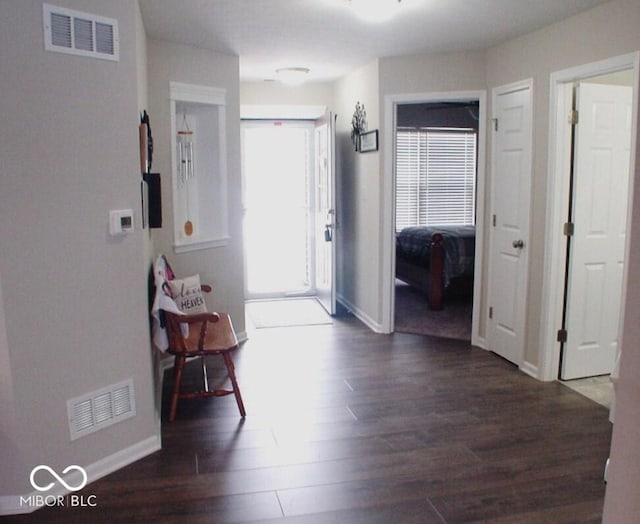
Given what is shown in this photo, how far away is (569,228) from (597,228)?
21cm

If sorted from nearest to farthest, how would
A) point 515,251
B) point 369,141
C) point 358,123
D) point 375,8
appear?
point 375,8, point 515,251, point 369,141, point 358,123

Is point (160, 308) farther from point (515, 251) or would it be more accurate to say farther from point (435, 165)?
point (435, 165)

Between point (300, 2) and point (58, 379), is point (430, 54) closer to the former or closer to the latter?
point (300, 2)

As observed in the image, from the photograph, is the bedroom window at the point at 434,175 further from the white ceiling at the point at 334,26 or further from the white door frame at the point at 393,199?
the white ceiling at the point at 334,26

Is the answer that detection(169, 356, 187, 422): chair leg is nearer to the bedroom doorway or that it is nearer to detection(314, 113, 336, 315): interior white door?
detection(314, 113, 336, 315): interior white door

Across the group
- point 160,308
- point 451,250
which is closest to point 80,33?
point 160,308

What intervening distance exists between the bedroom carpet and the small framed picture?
1662 mm

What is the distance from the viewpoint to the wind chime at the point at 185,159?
454cm

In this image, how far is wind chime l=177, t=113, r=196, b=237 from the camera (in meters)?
4.54

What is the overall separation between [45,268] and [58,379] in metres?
0.50

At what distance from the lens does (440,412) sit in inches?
Result: 136

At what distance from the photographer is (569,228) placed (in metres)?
3.84

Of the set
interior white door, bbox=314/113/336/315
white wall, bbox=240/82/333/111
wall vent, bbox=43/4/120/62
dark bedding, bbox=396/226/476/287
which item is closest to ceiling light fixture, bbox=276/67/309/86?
interior white door, bbox=314/113/336/315

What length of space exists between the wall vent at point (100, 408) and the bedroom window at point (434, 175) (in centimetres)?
552
